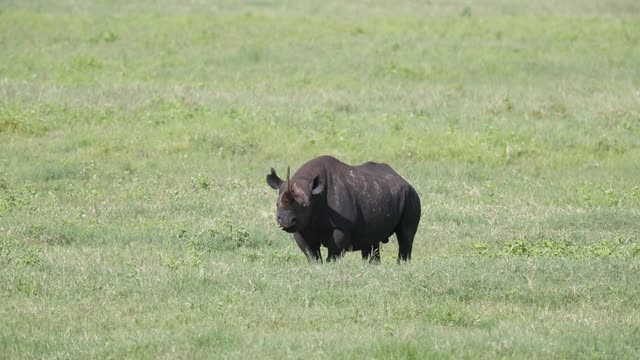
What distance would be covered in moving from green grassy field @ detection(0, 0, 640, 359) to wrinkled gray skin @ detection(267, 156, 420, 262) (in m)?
0.37

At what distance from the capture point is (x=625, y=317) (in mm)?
10109

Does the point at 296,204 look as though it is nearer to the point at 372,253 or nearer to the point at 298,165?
the point at 372,253

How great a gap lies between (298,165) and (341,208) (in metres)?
7.13

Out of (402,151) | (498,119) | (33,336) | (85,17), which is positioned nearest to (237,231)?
(33,336)

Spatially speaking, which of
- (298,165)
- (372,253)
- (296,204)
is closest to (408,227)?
(372,253)

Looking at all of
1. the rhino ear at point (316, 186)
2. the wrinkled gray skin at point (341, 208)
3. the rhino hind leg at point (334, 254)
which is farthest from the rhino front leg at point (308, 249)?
the rhino ear at point (316, 186)

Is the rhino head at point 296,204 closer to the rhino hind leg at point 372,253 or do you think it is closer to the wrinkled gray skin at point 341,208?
the wrinkled gray skin at point 341,208

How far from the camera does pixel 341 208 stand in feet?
39.9

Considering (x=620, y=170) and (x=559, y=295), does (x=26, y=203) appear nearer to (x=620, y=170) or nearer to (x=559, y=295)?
(x=559, y=295)

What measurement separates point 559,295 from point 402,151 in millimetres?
Answer: 9410

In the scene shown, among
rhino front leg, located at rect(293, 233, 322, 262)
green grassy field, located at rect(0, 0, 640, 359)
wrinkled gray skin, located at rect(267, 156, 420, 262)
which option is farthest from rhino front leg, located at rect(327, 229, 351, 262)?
green grassy field, located at rect(0, 0, 640, 359)

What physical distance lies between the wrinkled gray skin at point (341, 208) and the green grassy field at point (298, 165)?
366 millimetres

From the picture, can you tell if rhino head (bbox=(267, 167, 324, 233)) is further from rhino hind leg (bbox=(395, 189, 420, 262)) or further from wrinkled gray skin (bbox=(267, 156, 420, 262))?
rhino hind leg (bbox=(395, 189, 420, 262))

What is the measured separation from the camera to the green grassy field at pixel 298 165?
31.9ft
